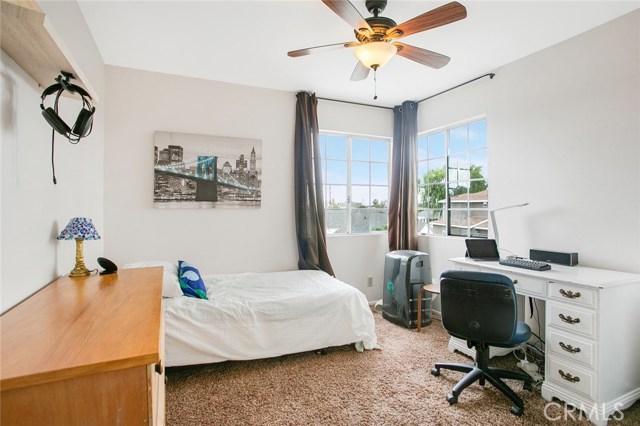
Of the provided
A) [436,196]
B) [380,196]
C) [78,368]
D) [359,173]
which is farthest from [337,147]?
[78,368]

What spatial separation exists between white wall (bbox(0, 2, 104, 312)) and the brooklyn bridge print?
99 cm

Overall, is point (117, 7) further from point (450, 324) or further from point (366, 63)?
point (450, 324)

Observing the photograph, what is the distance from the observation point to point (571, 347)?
6.47 feet

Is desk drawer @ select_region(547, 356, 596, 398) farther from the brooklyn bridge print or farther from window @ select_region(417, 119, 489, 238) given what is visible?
the brooklyn bridge print

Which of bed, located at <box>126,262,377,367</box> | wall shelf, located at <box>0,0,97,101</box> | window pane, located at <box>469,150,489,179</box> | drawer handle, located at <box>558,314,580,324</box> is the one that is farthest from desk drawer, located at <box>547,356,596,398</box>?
wall shelf, located at <box>0,0,97,101</box>

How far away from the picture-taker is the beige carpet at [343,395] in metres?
1.88

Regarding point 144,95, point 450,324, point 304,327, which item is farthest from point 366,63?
point 144,95

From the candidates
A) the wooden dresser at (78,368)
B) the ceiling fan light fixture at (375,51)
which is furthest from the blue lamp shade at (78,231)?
the ceiling fan light fixture at (375,51)

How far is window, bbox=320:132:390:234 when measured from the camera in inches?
158

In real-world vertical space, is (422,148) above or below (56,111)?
above

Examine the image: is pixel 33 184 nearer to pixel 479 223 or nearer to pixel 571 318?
pixel 571 318

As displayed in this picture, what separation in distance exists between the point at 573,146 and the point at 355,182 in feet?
7.46

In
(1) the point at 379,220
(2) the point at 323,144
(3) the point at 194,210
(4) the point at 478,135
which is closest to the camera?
(3) the point at 194,210

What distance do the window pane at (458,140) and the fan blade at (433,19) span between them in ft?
6.62
